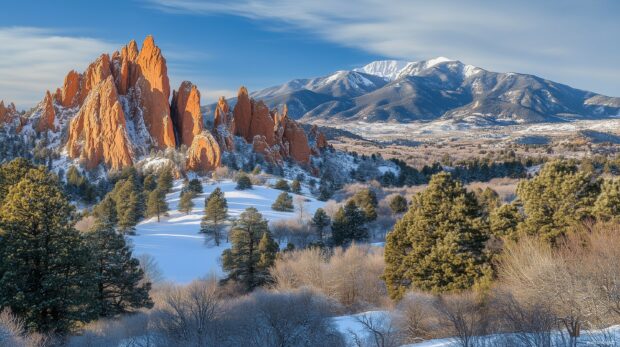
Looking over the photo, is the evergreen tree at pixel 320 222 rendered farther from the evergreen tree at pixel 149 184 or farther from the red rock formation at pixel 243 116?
the red rock formation at pixel 243 116

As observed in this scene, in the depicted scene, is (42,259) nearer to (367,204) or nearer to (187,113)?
(367,204)

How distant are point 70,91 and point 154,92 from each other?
24.2m

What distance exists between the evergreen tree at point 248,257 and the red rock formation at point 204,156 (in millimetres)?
47500

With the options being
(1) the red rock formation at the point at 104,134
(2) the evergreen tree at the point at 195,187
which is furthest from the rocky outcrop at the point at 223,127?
(2) the evergreen tree at the point at 195,187

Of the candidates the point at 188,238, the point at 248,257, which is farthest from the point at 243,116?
the point at 248,257

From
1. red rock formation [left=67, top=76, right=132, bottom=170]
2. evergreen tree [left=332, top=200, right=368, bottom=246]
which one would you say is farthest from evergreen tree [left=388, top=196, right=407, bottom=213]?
red rock formation [left=67, top=76, right=132, bottom=170]

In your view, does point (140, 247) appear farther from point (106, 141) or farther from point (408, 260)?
point (106, 141)

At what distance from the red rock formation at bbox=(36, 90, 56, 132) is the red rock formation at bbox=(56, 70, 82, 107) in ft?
8.57

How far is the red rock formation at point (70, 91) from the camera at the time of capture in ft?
340

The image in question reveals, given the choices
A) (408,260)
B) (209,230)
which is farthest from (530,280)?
(209,230)

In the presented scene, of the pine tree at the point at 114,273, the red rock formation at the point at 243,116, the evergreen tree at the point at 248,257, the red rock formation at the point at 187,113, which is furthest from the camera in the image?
the red rock formation at the point at 243,116

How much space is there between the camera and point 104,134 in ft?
299

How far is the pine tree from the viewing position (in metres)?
24.4

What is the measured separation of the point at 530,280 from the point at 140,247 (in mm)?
37891
